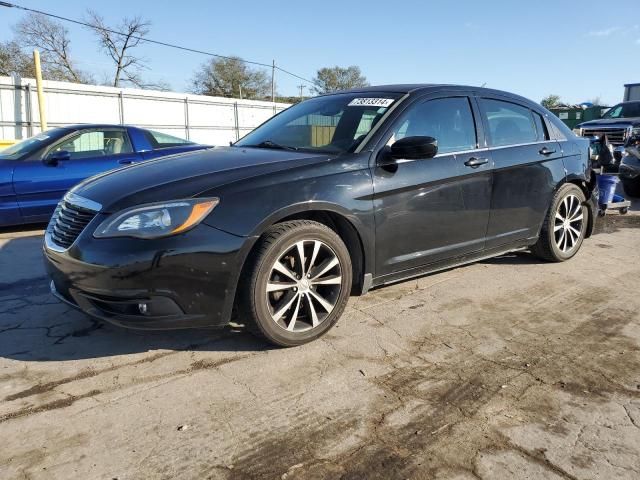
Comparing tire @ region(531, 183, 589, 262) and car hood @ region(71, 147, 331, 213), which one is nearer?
car hood @ region(71, 147, 331, 213)

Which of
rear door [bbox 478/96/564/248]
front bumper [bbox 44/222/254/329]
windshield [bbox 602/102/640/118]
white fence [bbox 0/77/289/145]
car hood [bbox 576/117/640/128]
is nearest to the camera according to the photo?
front bumper [bbox 44/222/254/329]

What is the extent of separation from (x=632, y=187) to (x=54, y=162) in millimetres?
9985

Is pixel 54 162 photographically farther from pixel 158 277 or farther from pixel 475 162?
pixel 475 162

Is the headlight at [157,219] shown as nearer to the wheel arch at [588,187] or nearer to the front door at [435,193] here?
the front door at [435,193]

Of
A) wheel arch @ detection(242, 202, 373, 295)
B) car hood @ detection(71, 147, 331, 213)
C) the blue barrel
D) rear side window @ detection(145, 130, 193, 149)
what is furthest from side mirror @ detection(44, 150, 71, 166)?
the blue barrel

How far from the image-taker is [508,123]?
15.1ft

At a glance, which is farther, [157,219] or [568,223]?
[568,223]

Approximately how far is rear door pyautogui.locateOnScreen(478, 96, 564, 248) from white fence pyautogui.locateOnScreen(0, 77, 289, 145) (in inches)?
671

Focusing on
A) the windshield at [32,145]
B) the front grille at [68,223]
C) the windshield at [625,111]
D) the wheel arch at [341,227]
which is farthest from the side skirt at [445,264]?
the windshield at [625,111]

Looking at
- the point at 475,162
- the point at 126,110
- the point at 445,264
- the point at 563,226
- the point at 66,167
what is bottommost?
the point at 445,264

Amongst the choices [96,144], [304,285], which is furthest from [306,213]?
[96,144]

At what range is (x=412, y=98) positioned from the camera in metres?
3.87

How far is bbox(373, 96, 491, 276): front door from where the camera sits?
3.55 m

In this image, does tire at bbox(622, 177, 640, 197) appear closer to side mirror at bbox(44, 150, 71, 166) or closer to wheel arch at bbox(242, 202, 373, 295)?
wheel arch at bbox(242, 202, 373, 295)
